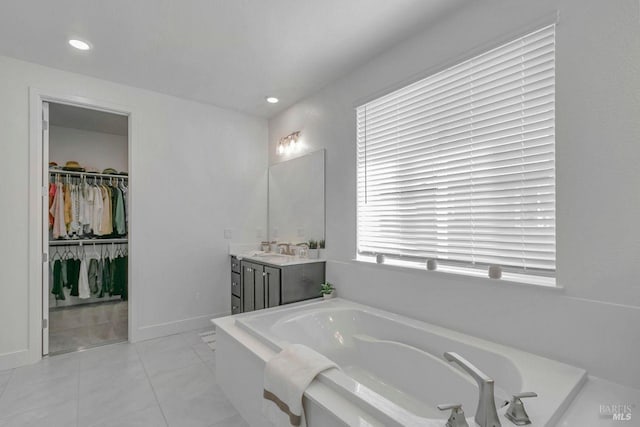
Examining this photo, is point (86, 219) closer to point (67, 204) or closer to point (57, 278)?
point (67, 204)

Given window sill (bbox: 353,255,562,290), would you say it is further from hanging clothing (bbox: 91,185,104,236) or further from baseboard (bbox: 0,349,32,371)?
hanging clothing (bbox: 91,185,104,236)

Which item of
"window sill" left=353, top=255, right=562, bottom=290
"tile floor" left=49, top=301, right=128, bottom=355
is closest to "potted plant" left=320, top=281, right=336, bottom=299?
"window sill" left=353, top=255, right=562, bottom=290

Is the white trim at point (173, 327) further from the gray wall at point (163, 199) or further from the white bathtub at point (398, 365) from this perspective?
the white bathtub at point (398, 365)

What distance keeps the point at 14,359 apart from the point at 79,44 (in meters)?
2.64

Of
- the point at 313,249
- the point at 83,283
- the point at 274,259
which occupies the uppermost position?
the point at 313,249

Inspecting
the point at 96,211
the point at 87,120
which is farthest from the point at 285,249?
the point at 87,120

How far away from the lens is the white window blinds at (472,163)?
1733 millimetres

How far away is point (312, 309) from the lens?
2543 millimetres

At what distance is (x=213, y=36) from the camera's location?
2381 mm

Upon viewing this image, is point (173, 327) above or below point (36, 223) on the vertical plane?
below

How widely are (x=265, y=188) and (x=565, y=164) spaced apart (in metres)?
3.28

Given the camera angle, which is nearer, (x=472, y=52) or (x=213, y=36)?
(x=472, y=52)

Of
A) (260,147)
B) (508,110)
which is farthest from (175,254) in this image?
(508,110)

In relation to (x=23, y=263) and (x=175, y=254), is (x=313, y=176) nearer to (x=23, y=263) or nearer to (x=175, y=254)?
(x=175, y=254)
